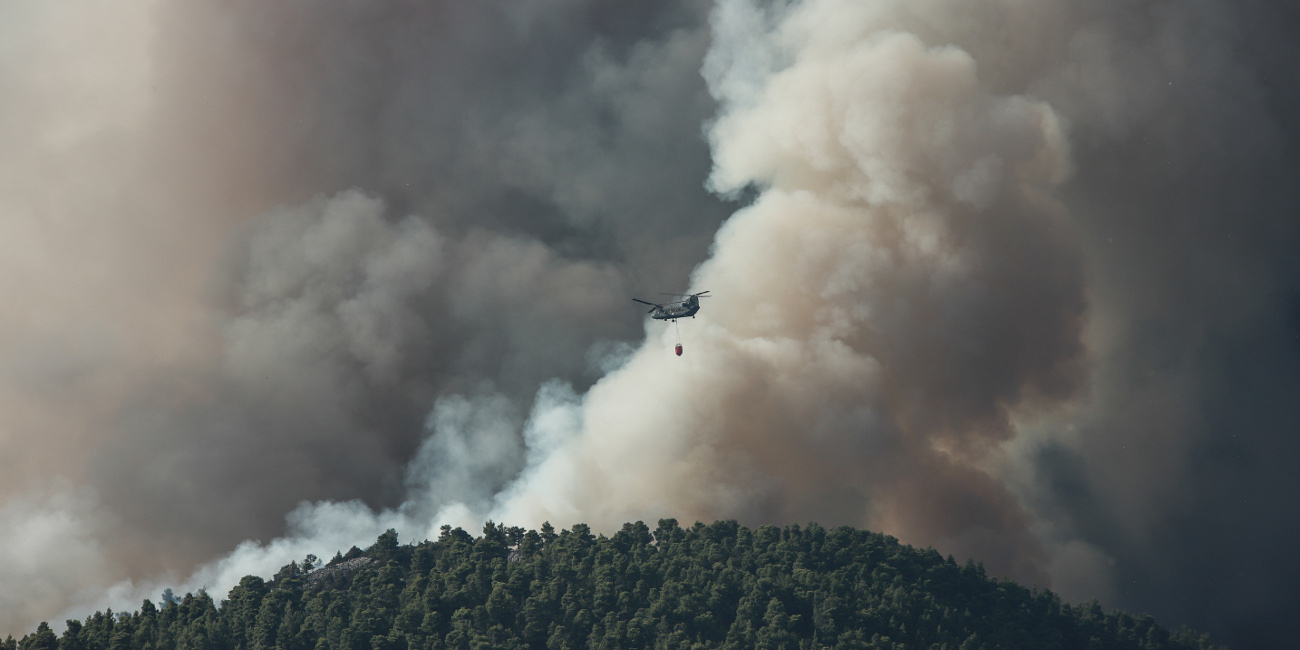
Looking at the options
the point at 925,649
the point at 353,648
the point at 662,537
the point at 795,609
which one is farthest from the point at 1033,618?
the point at 353,648

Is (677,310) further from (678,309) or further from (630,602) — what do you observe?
(630,602)

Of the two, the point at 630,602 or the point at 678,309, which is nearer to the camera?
the point at 630,602

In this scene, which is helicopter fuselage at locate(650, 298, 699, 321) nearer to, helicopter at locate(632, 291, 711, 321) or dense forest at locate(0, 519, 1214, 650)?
helicopter at locate(632, 291, 711, 321)

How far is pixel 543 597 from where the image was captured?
3501 inches

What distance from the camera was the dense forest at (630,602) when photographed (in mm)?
87438

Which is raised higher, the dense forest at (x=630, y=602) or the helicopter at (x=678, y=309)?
the helicopter at (x=678, y=309)

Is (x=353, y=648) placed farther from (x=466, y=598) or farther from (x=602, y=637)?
(x=602, y=637)

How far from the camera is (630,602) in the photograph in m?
90.4

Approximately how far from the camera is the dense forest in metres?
87.4

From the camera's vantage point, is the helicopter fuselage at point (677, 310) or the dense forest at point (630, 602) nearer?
the dense forest at point (630, 602)

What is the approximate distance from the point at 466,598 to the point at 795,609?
2068 cm

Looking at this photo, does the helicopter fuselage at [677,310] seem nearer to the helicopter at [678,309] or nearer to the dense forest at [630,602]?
the helicopter at [678,309]

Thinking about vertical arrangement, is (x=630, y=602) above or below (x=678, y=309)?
below

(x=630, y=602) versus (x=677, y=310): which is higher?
(x=677, y=310)
